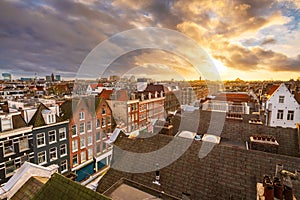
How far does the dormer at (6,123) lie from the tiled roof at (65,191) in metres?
13.3

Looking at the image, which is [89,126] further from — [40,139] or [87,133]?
[40,139]

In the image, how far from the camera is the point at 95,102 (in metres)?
25.0

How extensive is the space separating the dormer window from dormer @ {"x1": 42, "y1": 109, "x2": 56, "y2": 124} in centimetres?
301

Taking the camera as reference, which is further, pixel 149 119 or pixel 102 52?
pixel 149 119

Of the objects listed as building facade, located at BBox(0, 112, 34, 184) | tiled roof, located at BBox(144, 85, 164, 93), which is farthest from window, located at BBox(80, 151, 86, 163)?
tiled roof, located at BBox(144, 85, 164, 93)

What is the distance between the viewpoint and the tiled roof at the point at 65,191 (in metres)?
4.83

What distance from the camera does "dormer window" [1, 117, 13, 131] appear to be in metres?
14.6

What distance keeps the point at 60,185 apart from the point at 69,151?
17385mm

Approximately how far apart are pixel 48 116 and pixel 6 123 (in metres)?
3.67

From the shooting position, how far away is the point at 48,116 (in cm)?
1789

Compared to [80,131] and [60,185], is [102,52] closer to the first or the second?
[80,131]

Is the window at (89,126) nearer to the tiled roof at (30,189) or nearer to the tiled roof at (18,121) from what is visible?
the tiled roof at (18,121)

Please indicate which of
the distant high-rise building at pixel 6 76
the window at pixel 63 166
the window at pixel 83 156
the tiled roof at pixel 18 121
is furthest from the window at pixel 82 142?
the distant high-rise building at pixel 6 76

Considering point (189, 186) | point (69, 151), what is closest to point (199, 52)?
point (189, 186)
